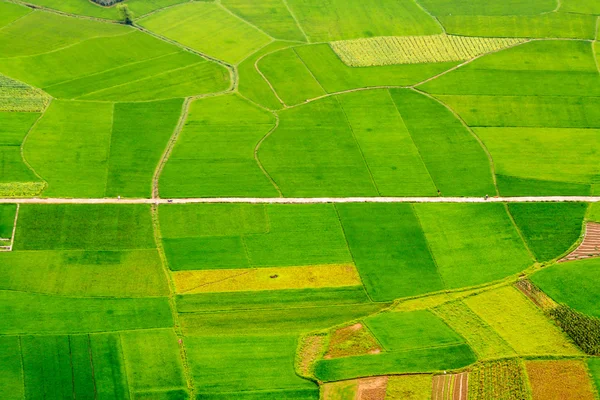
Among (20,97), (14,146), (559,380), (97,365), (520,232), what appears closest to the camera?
(559,380)

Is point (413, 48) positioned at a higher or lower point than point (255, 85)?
higher

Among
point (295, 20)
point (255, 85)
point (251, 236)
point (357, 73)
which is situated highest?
point (357, 73)

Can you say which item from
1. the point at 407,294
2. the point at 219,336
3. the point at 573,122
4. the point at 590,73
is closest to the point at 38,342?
the point at 219,336

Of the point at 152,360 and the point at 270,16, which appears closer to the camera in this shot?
the point at 152,360

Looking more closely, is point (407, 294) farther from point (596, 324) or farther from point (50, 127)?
point (50, 127)

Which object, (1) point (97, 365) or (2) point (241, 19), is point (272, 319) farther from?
(2) point (241, 19)

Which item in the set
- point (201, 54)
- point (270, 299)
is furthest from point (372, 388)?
point (201, 54)

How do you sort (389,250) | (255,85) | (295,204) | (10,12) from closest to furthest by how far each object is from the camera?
(389,250)
(295,204)
(255,85)
(10,12)

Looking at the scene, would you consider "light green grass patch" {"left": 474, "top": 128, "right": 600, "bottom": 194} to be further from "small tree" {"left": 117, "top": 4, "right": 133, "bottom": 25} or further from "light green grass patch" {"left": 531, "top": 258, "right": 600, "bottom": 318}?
"small tree" {"left": 117, "top": 4, "right": 133, "bottom": 25}
